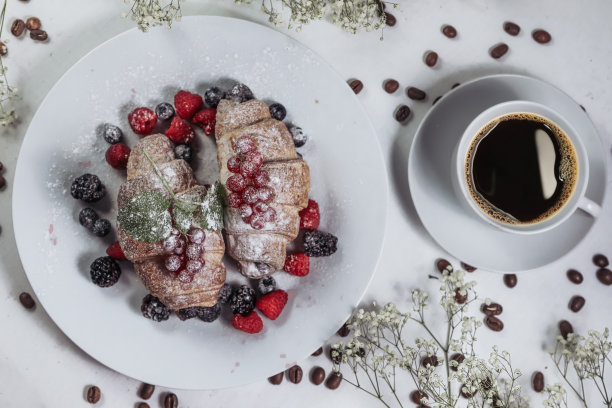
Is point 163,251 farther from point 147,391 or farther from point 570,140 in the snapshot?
point 570,140

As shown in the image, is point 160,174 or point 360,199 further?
point 360,199

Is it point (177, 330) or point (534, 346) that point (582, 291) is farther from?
point (177, 330)

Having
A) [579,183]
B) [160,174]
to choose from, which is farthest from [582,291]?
[160,174]

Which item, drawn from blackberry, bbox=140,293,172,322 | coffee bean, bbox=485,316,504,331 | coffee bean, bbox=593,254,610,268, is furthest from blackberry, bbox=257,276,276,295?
coffee bean, bbox=593,254,610,268

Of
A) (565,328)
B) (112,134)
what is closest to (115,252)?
(112,134)

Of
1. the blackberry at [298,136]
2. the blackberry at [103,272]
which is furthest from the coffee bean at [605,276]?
the blackberry at [103,272]
